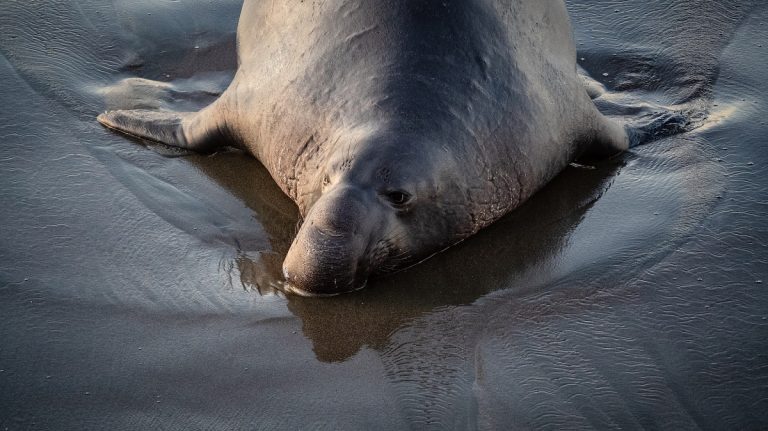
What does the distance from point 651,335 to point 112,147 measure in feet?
9.93

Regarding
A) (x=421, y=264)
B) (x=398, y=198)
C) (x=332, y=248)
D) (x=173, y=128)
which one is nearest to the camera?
(x=332, y=248)

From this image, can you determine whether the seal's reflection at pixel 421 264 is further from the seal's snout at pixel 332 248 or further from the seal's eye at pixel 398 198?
the seal's eye at pixel 398 198

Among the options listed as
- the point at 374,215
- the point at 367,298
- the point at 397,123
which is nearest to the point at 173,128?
the point at 397,123

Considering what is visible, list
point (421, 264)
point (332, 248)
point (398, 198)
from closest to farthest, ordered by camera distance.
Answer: point (332, 248), point (398, 198), point (421, 264)

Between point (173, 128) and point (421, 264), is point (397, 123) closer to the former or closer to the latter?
point (421, 264)

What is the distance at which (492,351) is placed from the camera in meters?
3.89

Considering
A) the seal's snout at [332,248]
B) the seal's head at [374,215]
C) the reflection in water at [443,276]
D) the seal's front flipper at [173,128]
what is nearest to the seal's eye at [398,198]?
the seal's head at [374,215]

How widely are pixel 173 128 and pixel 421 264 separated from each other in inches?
72.3

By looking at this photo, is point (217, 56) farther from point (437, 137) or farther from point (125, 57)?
point (437, 137)

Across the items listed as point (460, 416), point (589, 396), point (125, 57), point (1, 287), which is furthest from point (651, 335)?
point (125, 57)

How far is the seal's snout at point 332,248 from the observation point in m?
4.27

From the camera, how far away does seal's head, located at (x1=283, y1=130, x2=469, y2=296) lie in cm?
429

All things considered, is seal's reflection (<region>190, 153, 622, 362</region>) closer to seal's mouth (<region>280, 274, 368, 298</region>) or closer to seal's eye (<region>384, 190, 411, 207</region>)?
seal's mouth (<region>280, 274, 368, 298</region>)

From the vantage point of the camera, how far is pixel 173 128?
5621mm
